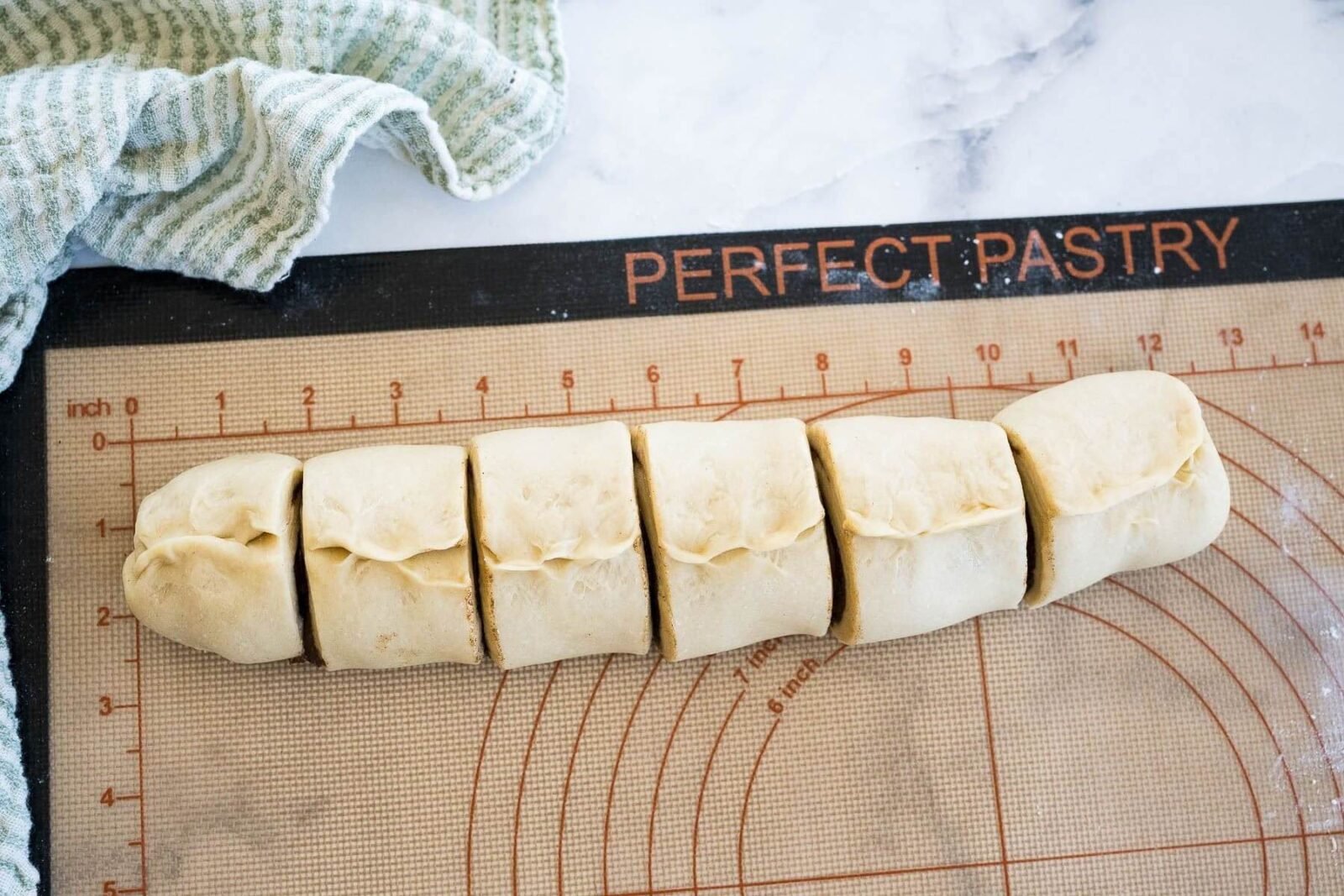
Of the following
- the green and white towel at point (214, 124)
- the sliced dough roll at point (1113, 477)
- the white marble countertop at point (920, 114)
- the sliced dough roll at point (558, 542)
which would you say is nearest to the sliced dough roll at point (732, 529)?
the sliced dough roll at point (558, 542)

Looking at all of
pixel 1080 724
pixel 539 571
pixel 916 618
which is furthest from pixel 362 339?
pixel 1080 724

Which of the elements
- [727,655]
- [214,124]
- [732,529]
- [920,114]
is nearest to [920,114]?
[920,114]

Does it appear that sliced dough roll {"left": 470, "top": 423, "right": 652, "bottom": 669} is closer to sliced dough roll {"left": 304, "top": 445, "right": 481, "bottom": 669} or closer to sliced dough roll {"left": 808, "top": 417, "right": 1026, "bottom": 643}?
sliced dough roll {"left": 304, "top": 445, "right": 481, "bottom": 669}

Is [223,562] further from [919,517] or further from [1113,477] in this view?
[1113,477]

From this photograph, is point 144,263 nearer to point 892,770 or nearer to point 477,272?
point 477,272

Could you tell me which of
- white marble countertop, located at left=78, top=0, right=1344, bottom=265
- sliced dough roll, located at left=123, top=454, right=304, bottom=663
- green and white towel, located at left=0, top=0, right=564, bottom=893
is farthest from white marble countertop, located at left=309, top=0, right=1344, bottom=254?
sliced dough roll, located at left=123, top=454, right=304, bottom=663

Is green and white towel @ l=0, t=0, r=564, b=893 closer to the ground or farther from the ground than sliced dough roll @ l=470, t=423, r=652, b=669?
farther from the ground

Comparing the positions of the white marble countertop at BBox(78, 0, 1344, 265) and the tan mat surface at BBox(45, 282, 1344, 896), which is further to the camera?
the white marble countertop at BBox(78, 0, 1344, 265)

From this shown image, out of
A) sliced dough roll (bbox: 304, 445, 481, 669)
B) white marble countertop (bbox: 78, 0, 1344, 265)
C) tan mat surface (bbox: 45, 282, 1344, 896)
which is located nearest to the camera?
sliced dough roll (bbox: 304, 445, 481, 669)
